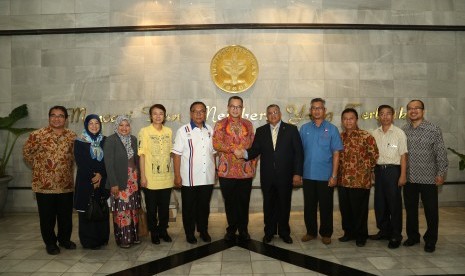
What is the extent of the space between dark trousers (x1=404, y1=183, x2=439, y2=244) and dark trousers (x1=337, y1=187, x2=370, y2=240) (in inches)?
18.0

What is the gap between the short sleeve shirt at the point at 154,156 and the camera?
381cm

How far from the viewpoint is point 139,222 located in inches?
157

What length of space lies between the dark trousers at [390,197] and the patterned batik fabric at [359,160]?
185 mm

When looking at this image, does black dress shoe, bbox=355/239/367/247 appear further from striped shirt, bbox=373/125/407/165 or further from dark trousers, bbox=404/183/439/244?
striped shirt, bbox=373/125/407/165

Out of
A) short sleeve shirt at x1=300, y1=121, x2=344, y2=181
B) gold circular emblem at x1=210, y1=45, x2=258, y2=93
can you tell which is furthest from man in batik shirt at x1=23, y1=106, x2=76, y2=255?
short sleeve shirt at x1=300, y1=121, x2=344, y2=181

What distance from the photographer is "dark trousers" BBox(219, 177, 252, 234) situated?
3838mm

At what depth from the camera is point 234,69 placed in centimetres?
573

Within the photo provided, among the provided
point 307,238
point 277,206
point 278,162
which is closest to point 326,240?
point 307,238

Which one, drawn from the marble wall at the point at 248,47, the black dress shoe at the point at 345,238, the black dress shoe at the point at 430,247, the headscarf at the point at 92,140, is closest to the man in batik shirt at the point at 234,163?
the black dress shoe at the point at 345,238

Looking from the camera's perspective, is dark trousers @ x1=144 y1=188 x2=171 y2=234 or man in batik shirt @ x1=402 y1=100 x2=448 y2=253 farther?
dark trousers @ x1=144 y1=188 x2=171 y2=234

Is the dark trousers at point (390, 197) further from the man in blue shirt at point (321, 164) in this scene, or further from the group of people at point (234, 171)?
the man in blue shirt at point (321, 164)

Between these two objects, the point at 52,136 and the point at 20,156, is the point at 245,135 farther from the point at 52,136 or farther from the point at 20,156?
the point at 20,156

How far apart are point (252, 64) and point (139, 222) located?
3.31 meters

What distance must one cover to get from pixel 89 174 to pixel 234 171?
1666 mm
